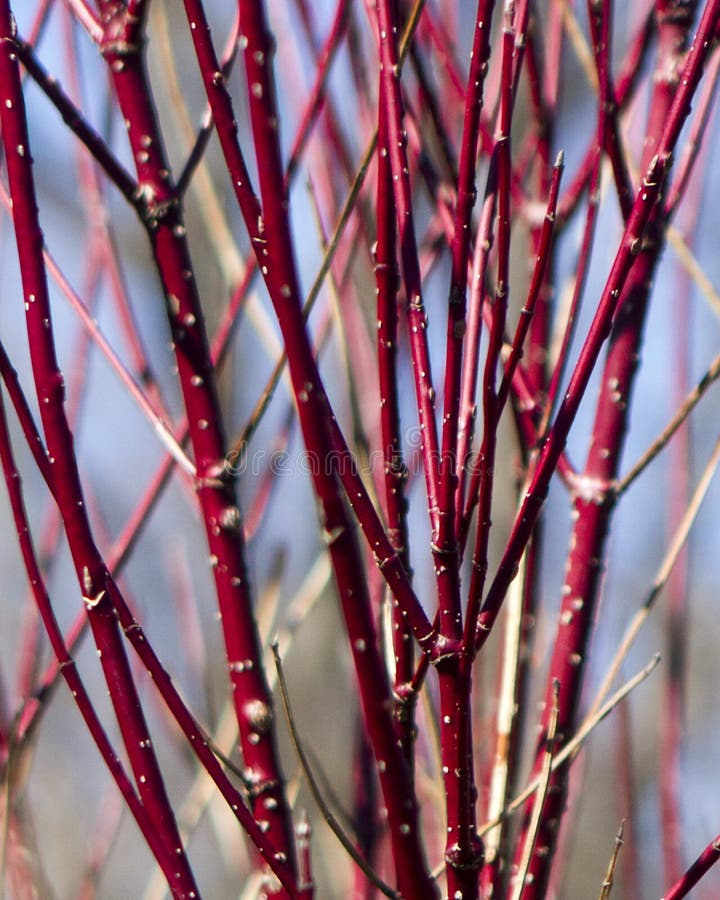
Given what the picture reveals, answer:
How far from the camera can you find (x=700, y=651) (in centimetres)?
714

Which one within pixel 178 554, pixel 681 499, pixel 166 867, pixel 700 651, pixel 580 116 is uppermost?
pixel 580 116

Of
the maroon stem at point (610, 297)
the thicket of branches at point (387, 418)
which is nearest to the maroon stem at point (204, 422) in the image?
the thicket of branches at point (387, 418)

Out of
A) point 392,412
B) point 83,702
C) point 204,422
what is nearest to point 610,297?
point 392,412

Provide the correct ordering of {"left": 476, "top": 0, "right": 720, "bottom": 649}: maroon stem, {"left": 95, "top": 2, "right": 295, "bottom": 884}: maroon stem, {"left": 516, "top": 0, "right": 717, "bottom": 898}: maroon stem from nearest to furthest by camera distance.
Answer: {"left": 476, "top": 0, "right": 720, "bottom": 649}: maroon stem < {"left": 95, "top": 2, "right": 295, "bottom": 884}: maroon stem < {"left": 516, "top": 0, "right": 717, "bottom": 898}: maroon stem

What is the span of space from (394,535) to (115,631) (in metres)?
0.25

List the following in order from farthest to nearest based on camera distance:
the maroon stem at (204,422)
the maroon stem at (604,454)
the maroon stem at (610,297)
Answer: the maroon stem at (604,454) < the maroon stem at (204,422) < the maroon stem at (610,297)

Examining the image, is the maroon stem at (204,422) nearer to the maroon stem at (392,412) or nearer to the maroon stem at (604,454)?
the maroon stem at (392,412)

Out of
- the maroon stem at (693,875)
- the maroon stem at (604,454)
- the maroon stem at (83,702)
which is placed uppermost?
the maroon stem at (604,454)

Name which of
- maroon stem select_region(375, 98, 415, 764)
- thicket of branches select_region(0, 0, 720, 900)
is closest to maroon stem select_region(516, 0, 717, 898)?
thicket of branches select_region(0, 0, 720, 900)

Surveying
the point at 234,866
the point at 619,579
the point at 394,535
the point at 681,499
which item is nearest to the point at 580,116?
the point at 619,579

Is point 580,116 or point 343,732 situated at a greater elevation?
point 580,116

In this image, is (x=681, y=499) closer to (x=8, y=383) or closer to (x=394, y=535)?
(x=394, y=535)

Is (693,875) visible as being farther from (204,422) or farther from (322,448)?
(204,422)

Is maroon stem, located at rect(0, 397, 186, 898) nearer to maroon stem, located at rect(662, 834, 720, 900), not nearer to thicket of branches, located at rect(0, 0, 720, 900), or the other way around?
thicket of branches, located at rect(0, 0, 720, 900)
